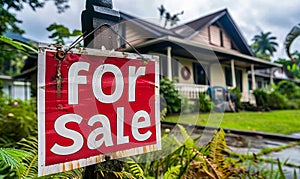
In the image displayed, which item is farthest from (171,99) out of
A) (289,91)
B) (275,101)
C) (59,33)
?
(289,91)

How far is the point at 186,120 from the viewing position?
1.98 meters

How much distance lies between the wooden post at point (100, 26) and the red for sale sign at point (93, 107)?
94 mm

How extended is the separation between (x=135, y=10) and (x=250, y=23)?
14.7 m

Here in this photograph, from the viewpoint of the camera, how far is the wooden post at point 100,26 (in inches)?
38.8

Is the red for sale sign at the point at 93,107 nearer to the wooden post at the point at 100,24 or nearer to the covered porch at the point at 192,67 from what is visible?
the wooden post at the point at 100,24

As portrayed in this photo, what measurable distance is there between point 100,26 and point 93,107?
333 mm

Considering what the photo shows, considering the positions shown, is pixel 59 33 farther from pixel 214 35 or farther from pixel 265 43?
pixel 265 43

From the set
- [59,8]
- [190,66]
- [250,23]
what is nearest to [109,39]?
[59,8]

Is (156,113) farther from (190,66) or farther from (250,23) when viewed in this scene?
(250,23)

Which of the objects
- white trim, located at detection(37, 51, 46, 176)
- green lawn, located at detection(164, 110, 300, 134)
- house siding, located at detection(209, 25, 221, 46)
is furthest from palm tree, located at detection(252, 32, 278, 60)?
white trim, located at detection(37, 51, 46, 176)

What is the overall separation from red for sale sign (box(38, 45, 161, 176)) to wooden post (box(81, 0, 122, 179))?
0.09 m

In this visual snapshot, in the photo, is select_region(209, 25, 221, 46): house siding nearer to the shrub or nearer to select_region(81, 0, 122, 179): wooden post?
the shrub

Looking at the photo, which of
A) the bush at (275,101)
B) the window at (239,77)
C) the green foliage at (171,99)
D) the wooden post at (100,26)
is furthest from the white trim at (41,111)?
the window at (239,77)

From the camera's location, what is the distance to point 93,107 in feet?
2.85
